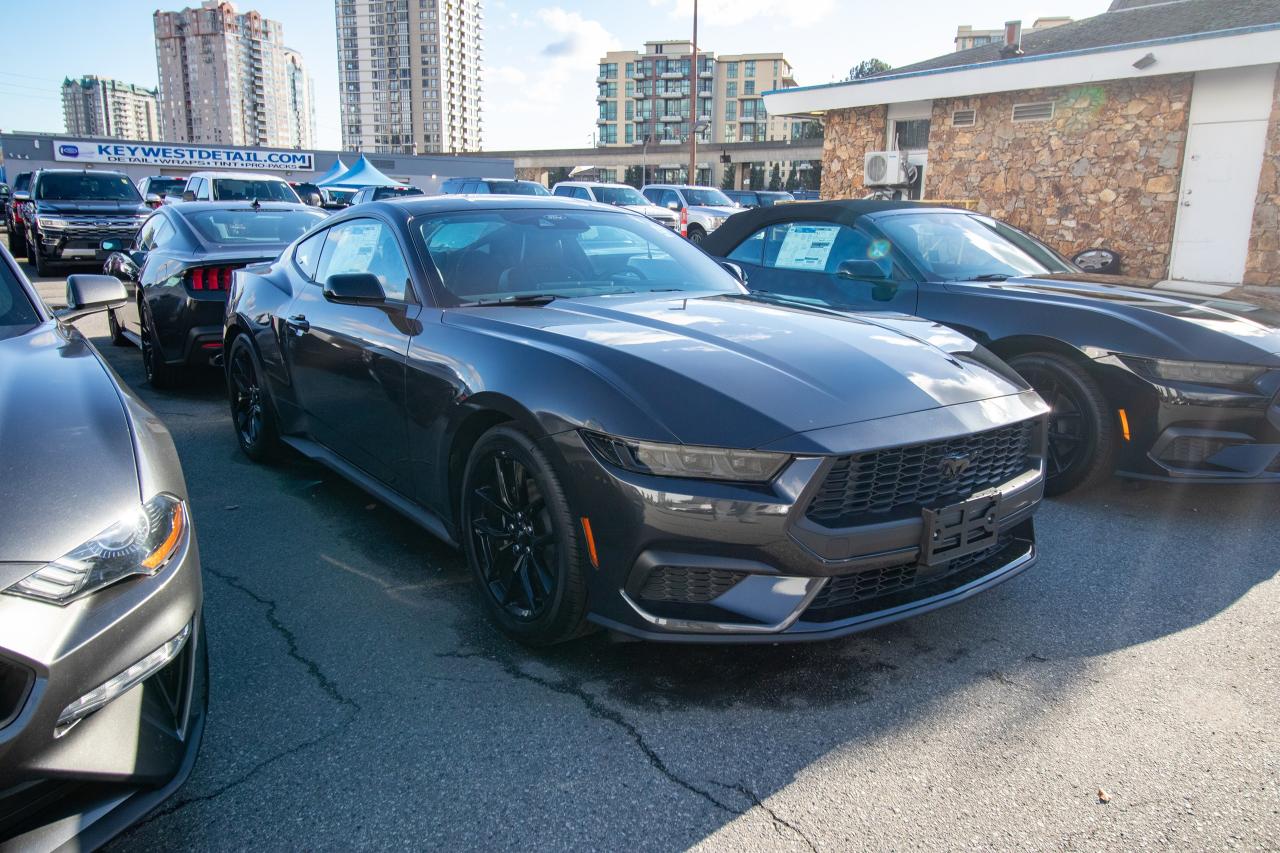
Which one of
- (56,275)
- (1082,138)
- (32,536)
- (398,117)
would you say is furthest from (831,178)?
(398,117)

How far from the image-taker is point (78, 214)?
52.2ft

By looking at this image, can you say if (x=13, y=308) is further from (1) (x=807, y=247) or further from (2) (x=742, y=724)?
(1) (x=807, y=247)

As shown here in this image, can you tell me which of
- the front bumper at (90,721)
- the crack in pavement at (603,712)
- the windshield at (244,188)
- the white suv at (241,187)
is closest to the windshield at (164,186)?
the white suv at (241,187)

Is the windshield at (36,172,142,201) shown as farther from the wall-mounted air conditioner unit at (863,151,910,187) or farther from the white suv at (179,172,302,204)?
the wall-mounted air conditioner unit at (863,151,910,187)

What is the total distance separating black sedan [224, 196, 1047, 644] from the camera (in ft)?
8.09

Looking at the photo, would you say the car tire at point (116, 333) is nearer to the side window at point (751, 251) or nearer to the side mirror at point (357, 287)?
the side window at point (751, 251)

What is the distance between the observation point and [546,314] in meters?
3.31

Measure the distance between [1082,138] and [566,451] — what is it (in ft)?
46.5

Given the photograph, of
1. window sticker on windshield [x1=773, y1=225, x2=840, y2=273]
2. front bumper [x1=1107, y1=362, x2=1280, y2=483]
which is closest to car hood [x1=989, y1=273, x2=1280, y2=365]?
front bumper [x1=1107, y1=362, x2=1280, y2=483]

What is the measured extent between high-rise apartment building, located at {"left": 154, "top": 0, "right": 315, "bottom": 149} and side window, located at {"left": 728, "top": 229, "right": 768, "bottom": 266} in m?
173

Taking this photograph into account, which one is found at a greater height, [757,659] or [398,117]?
[398,117]

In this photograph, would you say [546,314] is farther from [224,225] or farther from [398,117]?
[398,117]

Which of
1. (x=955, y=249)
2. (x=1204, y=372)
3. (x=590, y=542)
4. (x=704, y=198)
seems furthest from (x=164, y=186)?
(x=1204, y=372)

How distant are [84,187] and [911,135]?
50.5ft
